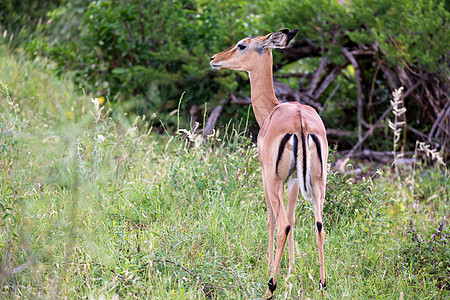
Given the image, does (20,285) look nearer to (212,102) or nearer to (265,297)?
(265,297)

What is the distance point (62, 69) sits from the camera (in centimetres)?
689

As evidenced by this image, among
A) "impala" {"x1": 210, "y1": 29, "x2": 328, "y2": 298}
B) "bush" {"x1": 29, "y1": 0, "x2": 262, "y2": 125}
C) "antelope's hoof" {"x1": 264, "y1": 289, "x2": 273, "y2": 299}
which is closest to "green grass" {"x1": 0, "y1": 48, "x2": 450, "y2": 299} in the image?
"antelope's hoof" {"x1": 264, "y1": 289, "x2": 273, "y2": 299}

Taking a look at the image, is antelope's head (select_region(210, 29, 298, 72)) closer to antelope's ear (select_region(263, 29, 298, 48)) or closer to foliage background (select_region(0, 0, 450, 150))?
antelope's ear (select_region(263, 29, 298, 48))

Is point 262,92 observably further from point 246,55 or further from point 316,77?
point 316,77

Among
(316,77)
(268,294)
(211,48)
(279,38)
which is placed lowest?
(316,77)

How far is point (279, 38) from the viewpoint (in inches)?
146

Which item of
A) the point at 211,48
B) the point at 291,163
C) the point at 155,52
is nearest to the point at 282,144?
the point at 291,163

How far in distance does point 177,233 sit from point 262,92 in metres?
1.16

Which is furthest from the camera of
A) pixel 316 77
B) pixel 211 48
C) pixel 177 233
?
pixel 316 77

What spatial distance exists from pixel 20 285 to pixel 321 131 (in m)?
1.95

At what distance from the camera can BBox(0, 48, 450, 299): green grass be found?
3.18 metres

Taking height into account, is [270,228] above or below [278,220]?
below

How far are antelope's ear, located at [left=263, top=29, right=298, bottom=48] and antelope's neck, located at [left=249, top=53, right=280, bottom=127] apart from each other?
0.14 meters

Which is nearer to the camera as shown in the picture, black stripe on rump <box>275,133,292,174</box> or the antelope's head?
black stripe on rump <box>275,133,292,174</box>
